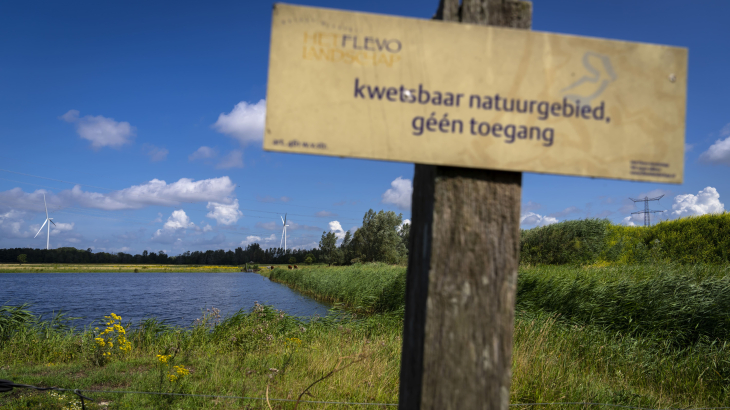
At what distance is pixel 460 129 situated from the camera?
1079mm

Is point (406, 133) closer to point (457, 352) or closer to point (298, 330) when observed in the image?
point (457, 352)

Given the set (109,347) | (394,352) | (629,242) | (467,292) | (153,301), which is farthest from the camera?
(153,301)

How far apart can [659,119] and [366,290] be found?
1453 centimetres

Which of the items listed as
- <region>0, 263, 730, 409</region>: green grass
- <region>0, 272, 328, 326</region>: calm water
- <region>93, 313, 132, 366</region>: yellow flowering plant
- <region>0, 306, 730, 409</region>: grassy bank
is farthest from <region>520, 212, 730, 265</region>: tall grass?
<region>93, 313, 132, 366</region>: yellow flowering plant

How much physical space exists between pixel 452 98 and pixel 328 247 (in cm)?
6236


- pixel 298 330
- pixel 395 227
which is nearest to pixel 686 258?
pixel 298 330

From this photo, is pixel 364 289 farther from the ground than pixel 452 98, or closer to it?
closer to it

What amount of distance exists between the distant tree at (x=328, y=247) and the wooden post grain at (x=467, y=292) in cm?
6073

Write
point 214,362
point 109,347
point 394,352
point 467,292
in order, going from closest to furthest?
1. point 467,292
2. point 394,352
3. point 214,362
4. point 109,347

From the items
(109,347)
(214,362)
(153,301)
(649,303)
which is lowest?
(153,301)

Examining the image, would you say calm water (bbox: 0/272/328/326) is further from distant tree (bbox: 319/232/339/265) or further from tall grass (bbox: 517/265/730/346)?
distant tree (bbox: 319/232/339/265)

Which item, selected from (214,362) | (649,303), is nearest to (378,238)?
(649,303)

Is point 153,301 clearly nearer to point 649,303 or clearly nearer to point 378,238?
point 649,303

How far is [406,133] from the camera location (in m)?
1.07
